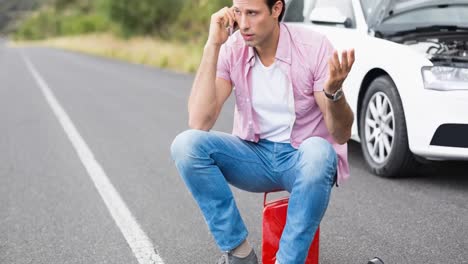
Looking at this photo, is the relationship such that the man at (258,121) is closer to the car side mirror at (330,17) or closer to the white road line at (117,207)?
the white road line at (117,207)

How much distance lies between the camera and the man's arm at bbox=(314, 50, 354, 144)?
2.82 m

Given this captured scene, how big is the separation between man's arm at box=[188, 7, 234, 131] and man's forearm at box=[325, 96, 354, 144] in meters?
0.55

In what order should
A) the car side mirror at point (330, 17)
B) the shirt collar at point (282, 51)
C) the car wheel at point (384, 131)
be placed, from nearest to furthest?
the shirt collar at point (282, 51)
the car wheel at point (384, 131)
the car side mirror at point (330, 17)

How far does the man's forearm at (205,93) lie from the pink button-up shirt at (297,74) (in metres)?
0.07

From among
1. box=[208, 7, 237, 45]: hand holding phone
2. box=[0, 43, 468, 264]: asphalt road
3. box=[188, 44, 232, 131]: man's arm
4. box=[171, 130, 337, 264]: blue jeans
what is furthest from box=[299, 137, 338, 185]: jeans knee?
box=[0, 43, 468, 264]: asphalt road

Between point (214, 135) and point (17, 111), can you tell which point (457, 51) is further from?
point (17, 111)

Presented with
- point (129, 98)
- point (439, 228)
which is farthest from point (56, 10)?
point (439, 228)

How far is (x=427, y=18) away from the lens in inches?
213

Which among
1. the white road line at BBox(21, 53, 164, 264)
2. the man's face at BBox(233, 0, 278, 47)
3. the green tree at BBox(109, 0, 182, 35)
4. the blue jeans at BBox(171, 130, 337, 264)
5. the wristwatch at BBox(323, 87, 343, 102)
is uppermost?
the man's face at BBox(233, 0, 278, 47)

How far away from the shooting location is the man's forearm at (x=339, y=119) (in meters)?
3.03

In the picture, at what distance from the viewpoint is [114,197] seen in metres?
5.21

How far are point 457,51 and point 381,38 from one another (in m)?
0.61

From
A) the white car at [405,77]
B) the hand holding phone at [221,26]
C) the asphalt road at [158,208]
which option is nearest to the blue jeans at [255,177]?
the hand holding phone at [221,26]

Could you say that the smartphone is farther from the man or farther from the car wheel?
the car wheel
